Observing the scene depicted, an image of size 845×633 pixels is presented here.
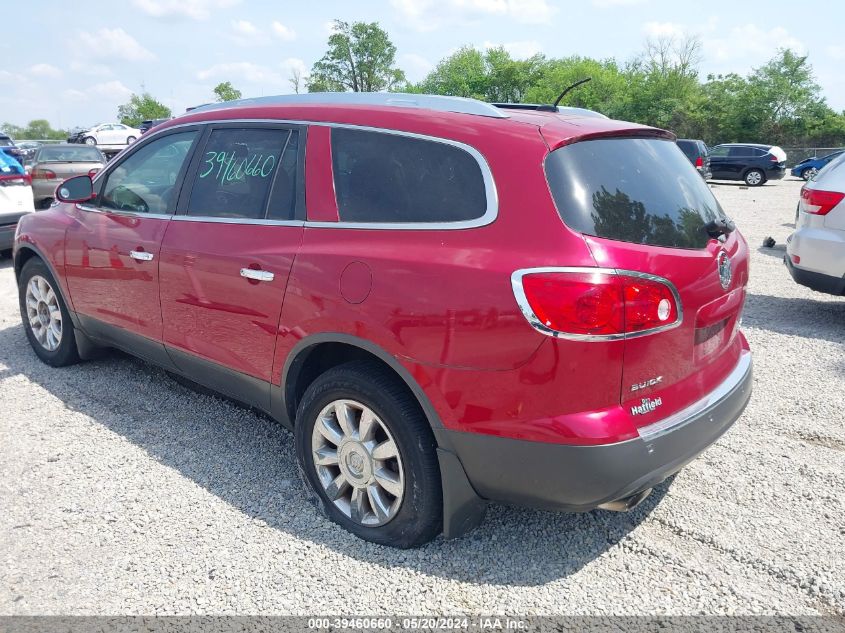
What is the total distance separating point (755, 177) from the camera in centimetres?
2752

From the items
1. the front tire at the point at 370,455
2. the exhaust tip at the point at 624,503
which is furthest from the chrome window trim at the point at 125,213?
the exhaust tip at the point at 624,503

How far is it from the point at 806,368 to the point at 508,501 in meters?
3.61

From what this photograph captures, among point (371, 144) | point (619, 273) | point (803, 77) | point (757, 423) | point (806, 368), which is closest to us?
point (619, 273)

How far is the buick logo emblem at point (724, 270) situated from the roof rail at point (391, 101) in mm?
1062

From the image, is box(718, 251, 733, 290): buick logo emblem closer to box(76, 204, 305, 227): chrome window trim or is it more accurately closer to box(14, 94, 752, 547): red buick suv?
box(14, 94, 752, 547): red buick suv

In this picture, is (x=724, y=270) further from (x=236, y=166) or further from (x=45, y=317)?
(x=45, y=317)

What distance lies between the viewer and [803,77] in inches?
1997

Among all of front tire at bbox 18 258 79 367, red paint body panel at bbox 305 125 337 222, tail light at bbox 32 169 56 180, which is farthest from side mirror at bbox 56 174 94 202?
tail light at bbox 32 169 56 180

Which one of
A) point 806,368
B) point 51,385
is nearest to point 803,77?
point 806,368

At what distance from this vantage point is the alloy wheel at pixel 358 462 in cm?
279

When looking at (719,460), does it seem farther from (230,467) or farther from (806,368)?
(230,467)

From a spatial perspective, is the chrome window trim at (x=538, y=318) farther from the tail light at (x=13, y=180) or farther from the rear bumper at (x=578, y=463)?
the tail light at (x=13, y=180)

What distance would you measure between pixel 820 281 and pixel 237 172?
5196mm

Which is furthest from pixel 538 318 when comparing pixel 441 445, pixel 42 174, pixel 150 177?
pixel 42 174
